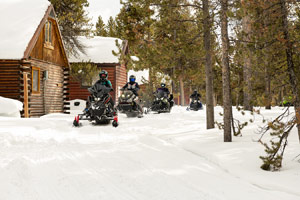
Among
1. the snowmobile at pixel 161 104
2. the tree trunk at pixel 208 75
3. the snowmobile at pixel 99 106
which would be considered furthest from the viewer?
the snowmobile at pixel 161 104

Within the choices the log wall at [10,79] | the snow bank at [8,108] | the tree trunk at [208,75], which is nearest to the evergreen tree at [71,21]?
the log wall at [10,79]

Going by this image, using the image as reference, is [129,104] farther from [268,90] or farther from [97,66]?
[97,66]

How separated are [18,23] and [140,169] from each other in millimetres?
14406

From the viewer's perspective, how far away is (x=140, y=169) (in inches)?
202

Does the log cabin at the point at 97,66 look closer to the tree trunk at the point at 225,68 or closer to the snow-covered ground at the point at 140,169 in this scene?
the snow-covered ground at the point at 140,169

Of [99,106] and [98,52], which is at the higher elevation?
[98,52]

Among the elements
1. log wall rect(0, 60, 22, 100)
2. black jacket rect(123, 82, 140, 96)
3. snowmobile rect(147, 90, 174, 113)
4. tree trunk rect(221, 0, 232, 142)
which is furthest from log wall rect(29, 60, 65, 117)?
tree trunk rect(221, 0, 232, 142)

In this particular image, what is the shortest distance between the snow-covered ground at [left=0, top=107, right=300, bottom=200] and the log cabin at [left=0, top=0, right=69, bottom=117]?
8.13 metres

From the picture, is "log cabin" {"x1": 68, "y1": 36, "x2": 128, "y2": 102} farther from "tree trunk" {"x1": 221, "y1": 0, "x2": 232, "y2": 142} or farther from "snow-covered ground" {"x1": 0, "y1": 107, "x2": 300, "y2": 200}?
"tree trunk" {"x1": 221, "y1": 0, "x2": 232, "y2": 142}

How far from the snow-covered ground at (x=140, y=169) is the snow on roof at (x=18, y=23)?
8213 millimetres

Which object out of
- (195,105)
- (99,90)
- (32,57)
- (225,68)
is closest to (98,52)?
(195,105)

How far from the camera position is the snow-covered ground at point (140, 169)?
3.99m

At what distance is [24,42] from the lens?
50.8 ft

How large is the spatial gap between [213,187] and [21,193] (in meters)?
2.46
